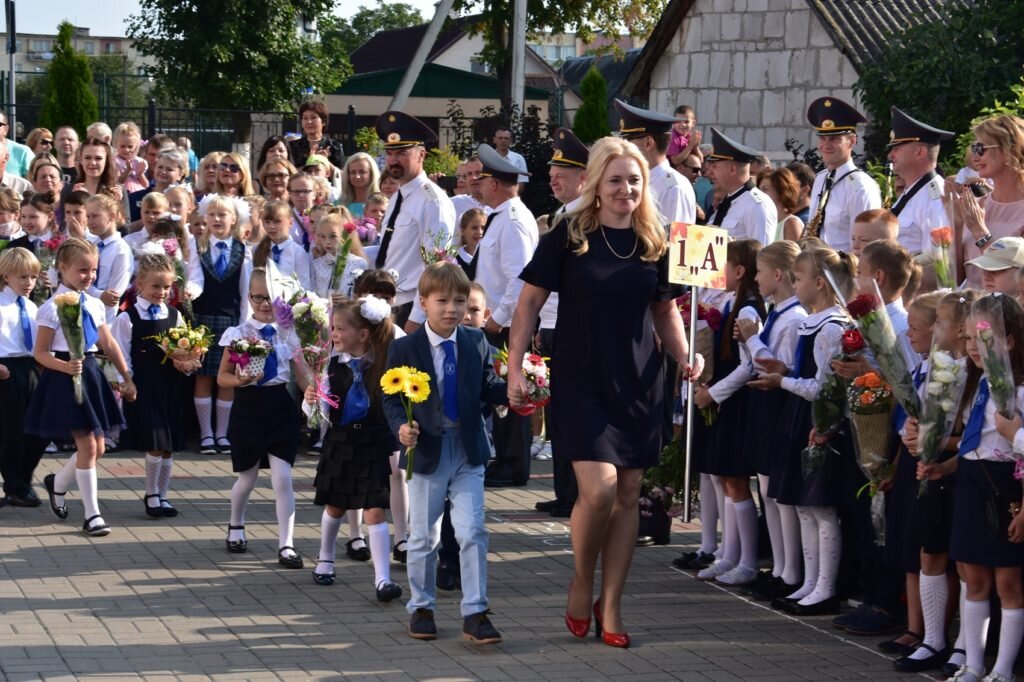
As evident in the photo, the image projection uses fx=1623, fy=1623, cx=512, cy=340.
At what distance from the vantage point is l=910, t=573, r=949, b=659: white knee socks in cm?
693

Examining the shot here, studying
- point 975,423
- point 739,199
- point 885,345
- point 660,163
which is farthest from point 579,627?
point 739,199

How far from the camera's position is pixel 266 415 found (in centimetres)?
906

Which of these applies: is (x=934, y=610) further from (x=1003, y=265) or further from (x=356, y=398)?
(x=356, y=398)

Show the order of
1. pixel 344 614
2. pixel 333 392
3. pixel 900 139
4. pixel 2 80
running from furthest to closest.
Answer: pixel 2 80 → pixel 900 139 → pixel 333 392 → pixel 344 614

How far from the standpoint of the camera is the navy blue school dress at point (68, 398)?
963cm

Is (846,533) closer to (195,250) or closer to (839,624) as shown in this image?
(839,624)

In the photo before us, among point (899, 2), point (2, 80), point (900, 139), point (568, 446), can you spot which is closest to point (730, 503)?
point (568, 446)

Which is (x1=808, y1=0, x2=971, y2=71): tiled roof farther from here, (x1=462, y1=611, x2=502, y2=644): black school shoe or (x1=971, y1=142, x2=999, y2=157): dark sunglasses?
(x1=462, y1=611, x2=502, y2=644): black school shoe

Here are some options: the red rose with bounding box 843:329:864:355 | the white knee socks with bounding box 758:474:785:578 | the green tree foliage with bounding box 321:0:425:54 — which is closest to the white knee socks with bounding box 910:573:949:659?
the red rose with bounding box 843:329:864:355

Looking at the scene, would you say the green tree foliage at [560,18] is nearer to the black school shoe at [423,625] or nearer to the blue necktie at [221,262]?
the blue necktie at [221,262]

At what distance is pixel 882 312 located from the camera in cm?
689

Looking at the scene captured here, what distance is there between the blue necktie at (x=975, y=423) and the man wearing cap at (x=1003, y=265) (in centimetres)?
47

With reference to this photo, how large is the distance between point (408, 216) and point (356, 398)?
3.09 meters

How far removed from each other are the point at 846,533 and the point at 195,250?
630 centimetres
